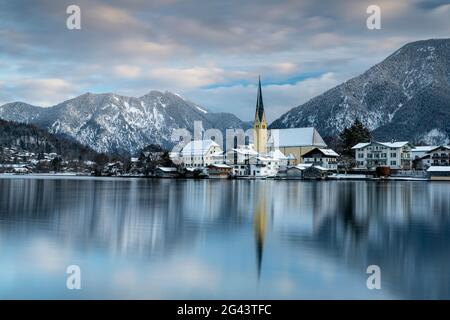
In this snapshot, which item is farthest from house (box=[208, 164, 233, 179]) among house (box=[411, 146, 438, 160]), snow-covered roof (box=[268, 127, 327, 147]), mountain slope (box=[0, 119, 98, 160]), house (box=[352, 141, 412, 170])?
mountain slope (box=[0, 119, 98, 160])

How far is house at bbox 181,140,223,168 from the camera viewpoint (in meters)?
79.2

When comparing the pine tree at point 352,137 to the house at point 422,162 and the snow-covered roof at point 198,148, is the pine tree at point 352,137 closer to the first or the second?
the house at point 422,162

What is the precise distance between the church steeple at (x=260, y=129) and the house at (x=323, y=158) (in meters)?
11.9

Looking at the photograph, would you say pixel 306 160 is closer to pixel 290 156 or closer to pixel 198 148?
pixel 290 156

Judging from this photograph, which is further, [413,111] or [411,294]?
[413,111]

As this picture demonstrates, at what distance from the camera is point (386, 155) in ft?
218

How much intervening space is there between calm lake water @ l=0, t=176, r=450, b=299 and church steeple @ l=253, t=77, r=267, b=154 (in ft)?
206

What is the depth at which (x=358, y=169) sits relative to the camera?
66.8 m

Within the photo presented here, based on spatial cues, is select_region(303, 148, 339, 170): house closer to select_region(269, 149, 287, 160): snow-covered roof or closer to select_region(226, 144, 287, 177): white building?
select_region(226, 144, 287, 177): white building

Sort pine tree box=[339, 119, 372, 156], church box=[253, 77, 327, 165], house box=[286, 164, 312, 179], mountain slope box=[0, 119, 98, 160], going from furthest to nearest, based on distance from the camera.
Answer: mountain slope box=[0, 119, 98, 160], church box=[253, 77, 327, 165], pine tree box=[339, 119, 372, 156], house box=[286, 164, 312, 179]
